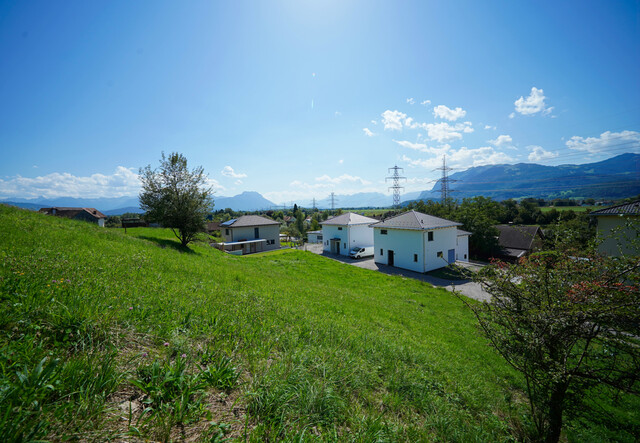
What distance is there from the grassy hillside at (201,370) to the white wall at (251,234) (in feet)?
108

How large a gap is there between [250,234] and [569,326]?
1587 inches

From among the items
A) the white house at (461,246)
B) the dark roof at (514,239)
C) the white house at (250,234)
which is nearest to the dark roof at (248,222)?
the white house at (250,234)

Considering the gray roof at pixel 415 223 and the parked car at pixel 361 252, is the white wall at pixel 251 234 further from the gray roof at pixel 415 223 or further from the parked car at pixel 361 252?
the gray roof at pixel 415 223

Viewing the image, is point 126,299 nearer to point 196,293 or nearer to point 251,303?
point 196,293

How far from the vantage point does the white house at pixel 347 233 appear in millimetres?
33500

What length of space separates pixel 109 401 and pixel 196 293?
3538 millimetres

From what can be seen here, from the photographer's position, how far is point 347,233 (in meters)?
33.4

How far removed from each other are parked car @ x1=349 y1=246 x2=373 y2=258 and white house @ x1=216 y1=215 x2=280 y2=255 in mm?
16141

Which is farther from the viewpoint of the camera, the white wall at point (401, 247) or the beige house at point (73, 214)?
the white wall at point (401, 247)

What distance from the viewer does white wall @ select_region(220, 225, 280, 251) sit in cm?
3942

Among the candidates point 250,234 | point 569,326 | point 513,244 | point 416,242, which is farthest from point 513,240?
point 569,326

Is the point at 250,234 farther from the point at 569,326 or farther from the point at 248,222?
the point at 569,326

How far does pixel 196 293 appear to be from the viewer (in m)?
5.52

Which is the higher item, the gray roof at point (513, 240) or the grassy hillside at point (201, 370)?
the grassy hillside at point (201, 370)
